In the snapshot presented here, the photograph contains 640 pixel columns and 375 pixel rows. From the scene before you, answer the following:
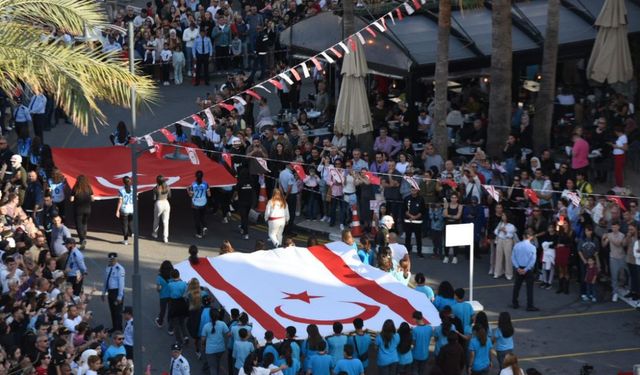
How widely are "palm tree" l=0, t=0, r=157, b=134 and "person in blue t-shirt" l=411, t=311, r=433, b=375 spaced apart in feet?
18.7

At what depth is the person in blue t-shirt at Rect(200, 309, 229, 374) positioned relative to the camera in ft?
74.5

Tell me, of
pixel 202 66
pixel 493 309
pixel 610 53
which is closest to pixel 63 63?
pixel 493 309

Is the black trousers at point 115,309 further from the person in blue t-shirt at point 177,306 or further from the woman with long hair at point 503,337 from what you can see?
the woman with long hair at point 503,337

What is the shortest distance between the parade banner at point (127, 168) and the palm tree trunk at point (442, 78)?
15.4 ft

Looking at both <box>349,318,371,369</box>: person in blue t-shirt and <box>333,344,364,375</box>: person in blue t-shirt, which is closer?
<box>333,344,364,375</box>: person in blue t-shirt

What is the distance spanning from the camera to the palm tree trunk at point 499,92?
31.9 m

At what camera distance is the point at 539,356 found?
79.1ft

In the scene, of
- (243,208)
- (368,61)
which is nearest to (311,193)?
(243,208)

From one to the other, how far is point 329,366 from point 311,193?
9279mm

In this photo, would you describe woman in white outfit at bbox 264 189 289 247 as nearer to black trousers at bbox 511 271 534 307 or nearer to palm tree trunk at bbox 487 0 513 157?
black trousers at bbox 511 271 534 307

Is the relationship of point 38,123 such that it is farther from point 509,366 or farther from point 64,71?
point 509,366

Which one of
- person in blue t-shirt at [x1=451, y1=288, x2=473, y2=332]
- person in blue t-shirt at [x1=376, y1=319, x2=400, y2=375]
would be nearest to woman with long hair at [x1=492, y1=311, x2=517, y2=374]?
person in blue t-shirt at [x1=451, y1=288, x2=473, y2=332]

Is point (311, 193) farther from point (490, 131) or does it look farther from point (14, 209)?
point (14, 209)

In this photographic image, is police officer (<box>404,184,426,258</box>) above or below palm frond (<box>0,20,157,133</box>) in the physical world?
below
